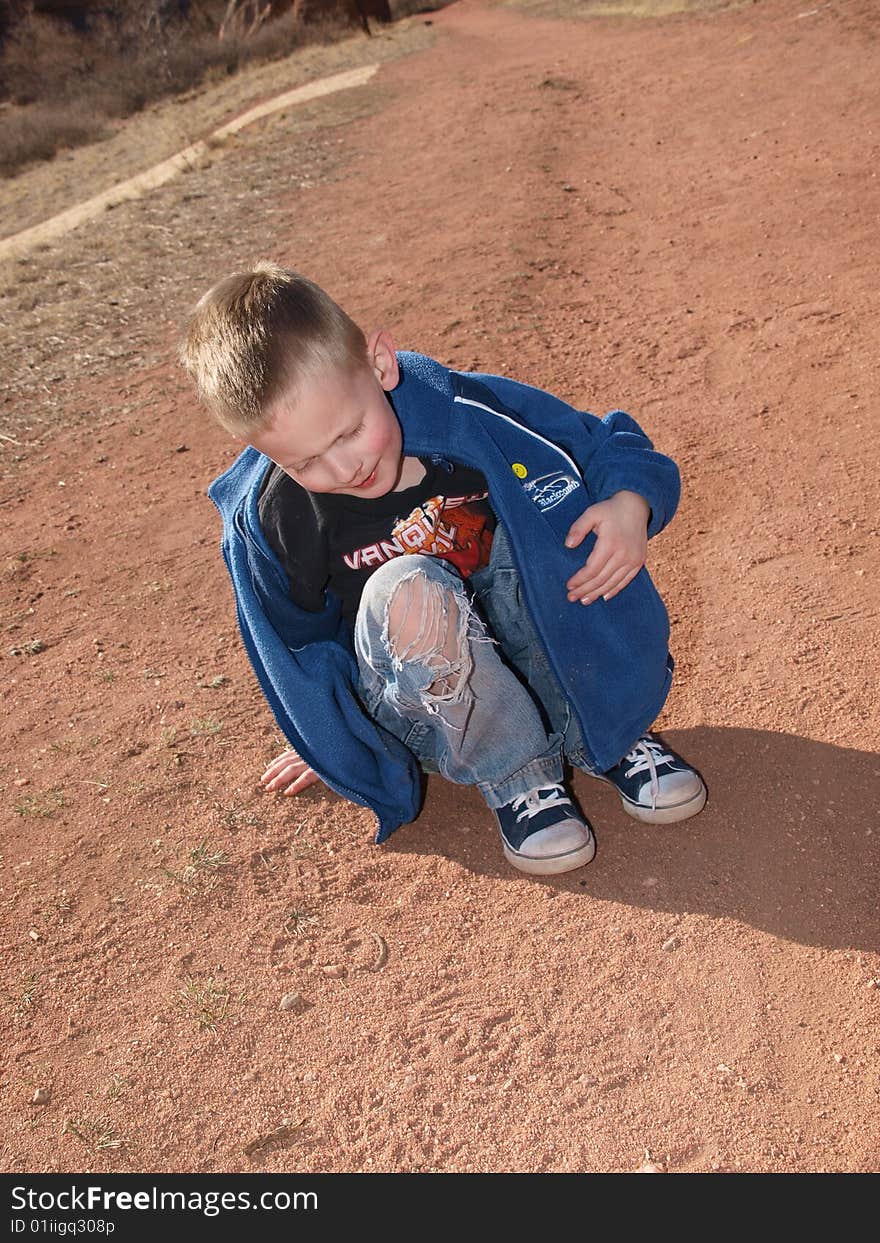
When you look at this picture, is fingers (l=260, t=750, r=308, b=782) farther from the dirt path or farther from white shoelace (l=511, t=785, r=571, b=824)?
white shoelace (l=511, t=785, r=571, b=824)

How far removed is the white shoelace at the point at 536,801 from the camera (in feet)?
7.58

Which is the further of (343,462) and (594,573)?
(594,573)

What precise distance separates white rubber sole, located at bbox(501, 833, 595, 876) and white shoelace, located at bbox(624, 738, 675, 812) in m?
0.16

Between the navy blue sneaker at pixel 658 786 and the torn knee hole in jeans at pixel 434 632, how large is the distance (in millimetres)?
460

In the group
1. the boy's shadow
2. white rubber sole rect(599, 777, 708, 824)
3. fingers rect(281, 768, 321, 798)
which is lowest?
the boy's shadow

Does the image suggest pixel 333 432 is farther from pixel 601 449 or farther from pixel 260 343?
pixel 601 449

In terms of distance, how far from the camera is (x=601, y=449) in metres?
2.27

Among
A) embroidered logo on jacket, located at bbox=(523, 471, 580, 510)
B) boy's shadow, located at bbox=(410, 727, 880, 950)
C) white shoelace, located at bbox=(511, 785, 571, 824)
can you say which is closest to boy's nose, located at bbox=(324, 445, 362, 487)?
embroidered logo on jacket, located at bbox=(523, 471, 580, 510)

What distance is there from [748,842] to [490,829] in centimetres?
55

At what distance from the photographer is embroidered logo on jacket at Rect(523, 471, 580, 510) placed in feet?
7.25

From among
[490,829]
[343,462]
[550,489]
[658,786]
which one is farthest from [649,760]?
[343,462]

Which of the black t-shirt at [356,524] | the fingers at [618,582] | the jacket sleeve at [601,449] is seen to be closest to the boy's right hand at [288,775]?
the black t-shirt at [356,524]

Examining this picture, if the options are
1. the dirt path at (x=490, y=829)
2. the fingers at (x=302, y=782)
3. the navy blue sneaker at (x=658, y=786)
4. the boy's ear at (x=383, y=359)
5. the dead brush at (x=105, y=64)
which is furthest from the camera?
the dead brush at (x=105, y=64)

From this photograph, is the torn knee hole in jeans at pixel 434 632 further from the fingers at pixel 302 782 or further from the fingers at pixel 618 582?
the fingers at pixel 302 782
